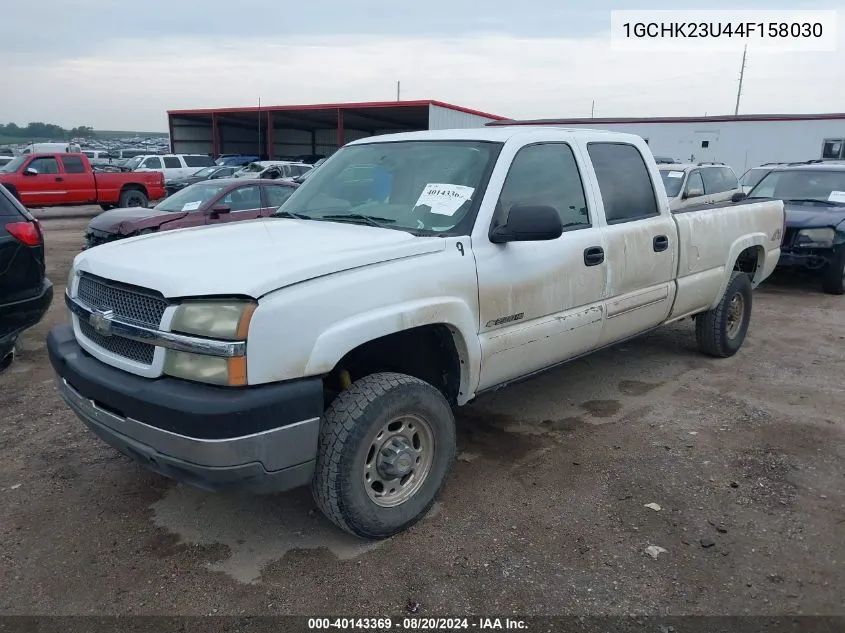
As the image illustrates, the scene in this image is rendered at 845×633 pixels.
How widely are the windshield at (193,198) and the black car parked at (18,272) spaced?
4.80 m

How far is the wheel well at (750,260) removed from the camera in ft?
20.0

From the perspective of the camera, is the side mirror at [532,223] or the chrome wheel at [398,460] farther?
the side mirror at [532,223]

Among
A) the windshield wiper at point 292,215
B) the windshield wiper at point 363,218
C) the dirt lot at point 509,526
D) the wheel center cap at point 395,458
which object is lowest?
the dirt lot at point 509,526

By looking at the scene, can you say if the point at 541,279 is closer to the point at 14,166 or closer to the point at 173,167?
the point at 14,166

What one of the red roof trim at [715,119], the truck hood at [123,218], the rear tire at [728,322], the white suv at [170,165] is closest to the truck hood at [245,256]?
the rear tire at [728,322]

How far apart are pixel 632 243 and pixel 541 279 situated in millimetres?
1001

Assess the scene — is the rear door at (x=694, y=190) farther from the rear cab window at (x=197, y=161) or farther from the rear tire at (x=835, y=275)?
the rear cab window at (x=197, y=161)

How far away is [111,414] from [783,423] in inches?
167

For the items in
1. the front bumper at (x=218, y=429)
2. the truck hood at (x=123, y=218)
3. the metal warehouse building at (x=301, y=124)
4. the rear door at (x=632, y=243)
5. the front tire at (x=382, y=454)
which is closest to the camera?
the front bumper at (x=218, y=429)

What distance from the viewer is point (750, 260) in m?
6.25

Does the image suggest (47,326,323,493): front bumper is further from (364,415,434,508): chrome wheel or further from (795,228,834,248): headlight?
(795,228,834,248): headlight

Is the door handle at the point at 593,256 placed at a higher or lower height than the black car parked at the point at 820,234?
higher

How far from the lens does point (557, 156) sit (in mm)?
4039

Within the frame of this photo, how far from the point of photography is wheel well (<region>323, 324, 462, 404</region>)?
3.29 m
